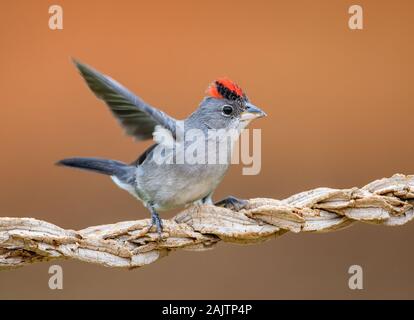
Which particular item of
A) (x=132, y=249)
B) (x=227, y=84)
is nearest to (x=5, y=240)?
(x=132, y=249)

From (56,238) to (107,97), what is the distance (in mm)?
532

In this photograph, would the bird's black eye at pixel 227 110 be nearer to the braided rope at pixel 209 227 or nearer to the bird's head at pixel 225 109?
the bird's head at pixel 225 109

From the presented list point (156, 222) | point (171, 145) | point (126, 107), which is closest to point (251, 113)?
point (171, 145)

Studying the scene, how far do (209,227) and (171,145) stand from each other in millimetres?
439

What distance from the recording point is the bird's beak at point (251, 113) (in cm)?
239

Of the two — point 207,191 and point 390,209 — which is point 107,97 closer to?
point 207,191

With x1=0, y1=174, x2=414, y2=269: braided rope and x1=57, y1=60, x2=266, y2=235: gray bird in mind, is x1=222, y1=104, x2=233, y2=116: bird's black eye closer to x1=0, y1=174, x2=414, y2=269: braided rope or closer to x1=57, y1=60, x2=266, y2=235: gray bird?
x1=57, y1=60, x2=266, y2=235: gray bird

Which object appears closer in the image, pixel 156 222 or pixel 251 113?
pixel 156 222

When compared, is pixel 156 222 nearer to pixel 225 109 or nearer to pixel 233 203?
pixel 233 203

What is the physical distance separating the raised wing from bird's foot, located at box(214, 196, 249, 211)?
0.31 m

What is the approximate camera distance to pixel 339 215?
1991 millimetres

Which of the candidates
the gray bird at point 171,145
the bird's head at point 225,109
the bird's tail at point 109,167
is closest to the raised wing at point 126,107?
the gray bird at point 171,145

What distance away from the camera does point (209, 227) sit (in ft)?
6.60

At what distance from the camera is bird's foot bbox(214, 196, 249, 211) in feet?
7.04
